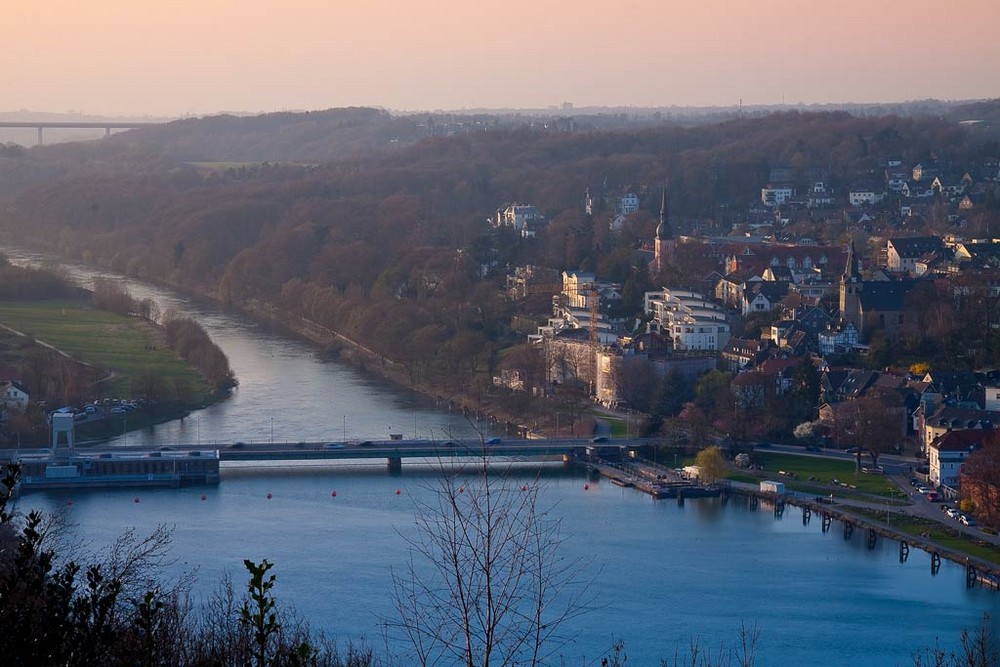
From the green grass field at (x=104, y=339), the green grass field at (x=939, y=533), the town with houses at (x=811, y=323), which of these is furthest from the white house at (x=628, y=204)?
the green grass field at (x=939, y=533)

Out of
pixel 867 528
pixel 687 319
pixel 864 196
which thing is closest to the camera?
pixel 867 528

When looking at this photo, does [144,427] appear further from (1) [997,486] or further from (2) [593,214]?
(2) [593,214]

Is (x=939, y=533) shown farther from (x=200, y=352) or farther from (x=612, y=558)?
(x=200, y=352)

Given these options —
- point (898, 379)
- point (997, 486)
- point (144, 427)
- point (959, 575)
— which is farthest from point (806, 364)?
point (144, 427)

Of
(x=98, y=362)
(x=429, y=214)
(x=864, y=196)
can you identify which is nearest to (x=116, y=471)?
(x=98, y=362)

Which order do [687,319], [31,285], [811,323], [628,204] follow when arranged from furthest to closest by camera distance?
[628,204] < [31,285] < [687,319] < [811,323]

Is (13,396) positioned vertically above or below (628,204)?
below

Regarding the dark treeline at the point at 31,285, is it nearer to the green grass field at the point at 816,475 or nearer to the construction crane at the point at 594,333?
the construction crane at the point at 594,333
